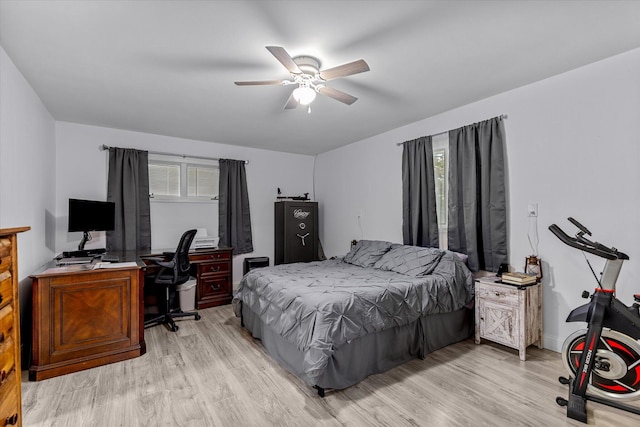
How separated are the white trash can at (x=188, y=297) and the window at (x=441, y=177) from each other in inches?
127

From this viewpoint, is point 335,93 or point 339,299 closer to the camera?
point 339,299

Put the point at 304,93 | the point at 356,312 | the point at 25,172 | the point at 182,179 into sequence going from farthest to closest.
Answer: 1. the point at 182,179
2. the point at 25,172
3. the point at 304,93
4. the point at 356,312

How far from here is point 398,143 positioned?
13.8 feet

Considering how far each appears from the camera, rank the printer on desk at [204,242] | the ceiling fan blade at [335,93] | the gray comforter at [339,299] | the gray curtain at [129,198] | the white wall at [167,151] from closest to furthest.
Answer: the gray comforter at [339,299]
the ceiling fan blade at [335,93]
the white wall at [167,151]
the gray curtain at [129,198]
the printer on desk at [204,242]

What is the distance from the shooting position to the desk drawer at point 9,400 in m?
1.23

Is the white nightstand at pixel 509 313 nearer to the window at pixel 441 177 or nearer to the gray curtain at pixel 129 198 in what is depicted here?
the window at pixel 441 177

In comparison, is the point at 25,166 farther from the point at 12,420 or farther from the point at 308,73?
the point at 308,73

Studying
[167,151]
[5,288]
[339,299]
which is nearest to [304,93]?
[339,299]

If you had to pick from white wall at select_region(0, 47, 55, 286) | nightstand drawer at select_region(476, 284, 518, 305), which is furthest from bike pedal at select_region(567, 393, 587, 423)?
white wall at select_region(0, 47, 55, 286)

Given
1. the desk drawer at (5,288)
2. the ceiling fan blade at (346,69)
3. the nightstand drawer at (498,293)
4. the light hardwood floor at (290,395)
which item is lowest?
the light hardwood floor at (290,395)

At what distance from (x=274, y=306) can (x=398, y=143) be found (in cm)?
280

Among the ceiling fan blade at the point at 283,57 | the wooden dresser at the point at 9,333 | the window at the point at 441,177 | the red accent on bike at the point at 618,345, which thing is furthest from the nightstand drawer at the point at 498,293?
the wooden dresser at the point at 9,333

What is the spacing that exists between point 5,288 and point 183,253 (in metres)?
2.35

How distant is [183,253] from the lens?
3594 mm
